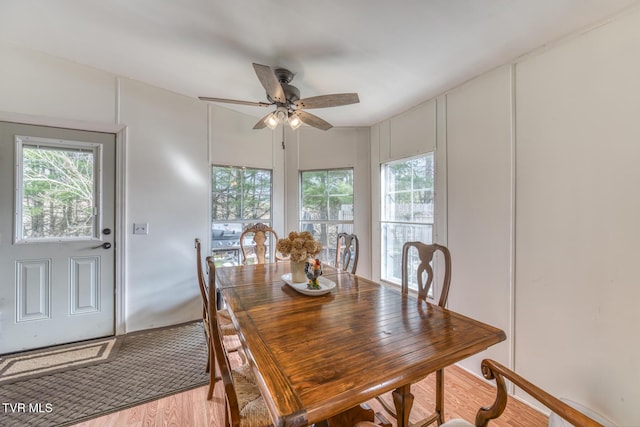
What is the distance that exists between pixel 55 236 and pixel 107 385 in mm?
1579

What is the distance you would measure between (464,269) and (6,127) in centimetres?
429

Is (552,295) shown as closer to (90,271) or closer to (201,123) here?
(201,123)

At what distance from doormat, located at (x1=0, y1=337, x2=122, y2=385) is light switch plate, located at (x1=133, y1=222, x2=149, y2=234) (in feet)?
3.60

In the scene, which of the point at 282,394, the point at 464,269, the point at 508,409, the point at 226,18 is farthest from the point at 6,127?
the point at 508,409

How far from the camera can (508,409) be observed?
71.2 inches

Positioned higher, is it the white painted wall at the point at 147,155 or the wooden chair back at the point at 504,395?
the white painted wall at the point at 147,155

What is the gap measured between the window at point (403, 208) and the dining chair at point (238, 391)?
209 centimetres

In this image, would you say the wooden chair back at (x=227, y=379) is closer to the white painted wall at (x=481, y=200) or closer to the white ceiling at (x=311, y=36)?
the white ceiling at (x=311, y=36)

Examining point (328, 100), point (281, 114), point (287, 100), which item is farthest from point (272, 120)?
point (328, 100)

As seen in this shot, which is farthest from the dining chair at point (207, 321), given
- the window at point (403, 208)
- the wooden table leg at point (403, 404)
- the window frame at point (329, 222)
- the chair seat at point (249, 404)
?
the window at point (403, 208)

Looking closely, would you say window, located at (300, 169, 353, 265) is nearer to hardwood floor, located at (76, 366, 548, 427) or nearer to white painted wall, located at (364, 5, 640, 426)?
white painted wall, located at (364, 5, 640, 426)

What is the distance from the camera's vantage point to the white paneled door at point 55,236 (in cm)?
247

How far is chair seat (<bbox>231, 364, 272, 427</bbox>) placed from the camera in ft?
3.71

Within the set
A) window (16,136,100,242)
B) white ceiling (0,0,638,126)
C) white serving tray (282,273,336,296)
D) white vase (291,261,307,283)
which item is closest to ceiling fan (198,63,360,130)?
white ceiling (0,0,638,126)
